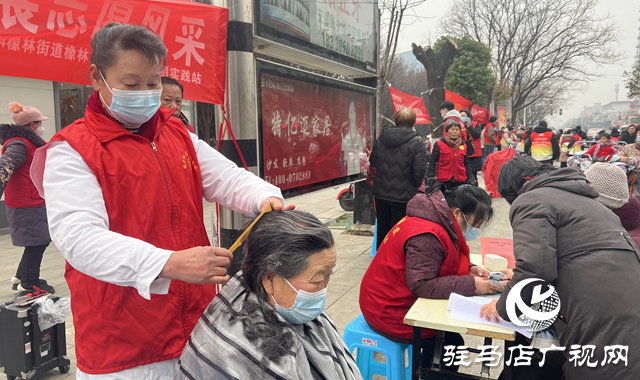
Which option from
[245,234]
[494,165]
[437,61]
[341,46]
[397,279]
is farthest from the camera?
[437,61]

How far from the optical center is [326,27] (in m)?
4.43

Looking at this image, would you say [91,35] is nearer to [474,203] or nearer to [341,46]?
[474,203]

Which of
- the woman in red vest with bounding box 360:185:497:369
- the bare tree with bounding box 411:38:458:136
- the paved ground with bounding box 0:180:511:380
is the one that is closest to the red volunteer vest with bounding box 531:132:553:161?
the paved ground with bounding box 0:180:511:380

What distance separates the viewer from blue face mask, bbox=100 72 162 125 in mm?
1404

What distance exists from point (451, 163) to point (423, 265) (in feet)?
14.8

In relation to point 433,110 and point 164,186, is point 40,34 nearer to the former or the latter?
point 164,186

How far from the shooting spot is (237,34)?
10.1 ft

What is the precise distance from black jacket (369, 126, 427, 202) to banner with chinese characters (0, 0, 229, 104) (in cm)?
241

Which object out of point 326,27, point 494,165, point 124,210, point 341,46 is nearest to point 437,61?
point 494,165

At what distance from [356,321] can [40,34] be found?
227 cm

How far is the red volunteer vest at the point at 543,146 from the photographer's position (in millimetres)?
9906

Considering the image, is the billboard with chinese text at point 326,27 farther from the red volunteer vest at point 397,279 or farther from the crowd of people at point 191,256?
the crowd of people at point 191,256

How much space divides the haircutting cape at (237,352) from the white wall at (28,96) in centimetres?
699

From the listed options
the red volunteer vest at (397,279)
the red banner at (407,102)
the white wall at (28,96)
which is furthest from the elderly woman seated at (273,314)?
the white wall at (28,96)
